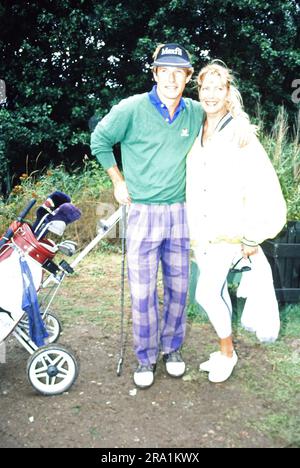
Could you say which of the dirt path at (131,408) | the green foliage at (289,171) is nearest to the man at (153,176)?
the dirt path at (131,408)

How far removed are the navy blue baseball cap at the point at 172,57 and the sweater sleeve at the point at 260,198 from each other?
2.22 ft

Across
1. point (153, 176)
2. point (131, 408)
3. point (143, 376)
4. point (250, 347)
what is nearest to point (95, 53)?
point (153, 176)

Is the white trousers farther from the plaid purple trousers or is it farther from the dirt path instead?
the dirt path

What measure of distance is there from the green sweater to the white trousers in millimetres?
467

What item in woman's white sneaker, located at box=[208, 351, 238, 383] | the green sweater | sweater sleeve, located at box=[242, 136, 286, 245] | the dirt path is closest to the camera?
the dirt path

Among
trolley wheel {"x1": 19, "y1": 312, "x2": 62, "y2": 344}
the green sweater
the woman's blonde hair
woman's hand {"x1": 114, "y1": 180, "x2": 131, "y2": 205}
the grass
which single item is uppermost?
the woman's blonde hair

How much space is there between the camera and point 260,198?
9.68ft

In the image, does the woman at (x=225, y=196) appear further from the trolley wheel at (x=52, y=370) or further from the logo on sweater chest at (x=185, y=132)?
the trolley wheel at (x=52, y=370)

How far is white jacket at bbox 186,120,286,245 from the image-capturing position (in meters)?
2.93

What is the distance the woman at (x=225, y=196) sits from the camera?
294 cm

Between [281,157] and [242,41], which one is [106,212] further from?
[242,41]

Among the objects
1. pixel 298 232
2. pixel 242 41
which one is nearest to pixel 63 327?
pixel 298 232

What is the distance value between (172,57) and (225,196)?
0.96 meters

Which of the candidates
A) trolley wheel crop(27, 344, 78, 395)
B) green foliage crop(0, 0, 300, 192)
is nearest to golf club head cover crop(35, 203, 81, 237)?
trolley wheel crop(27, 344, 78, 395)
